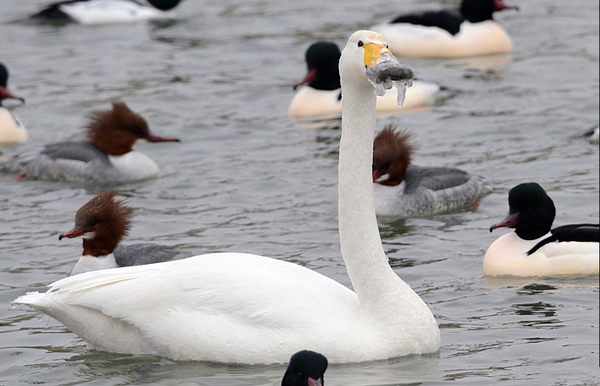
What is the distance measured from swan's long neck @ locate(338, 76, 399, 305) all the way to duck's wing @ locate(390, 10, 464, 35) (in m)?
12.7

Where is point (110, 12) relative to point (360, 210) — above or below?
above

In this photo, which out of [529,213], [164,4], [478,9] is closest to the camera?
[529,213]

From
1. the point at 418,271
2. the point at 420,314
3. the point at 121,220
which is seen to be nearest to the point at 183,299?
the point at 420,314

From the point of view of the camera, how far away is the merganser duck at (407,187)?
37.3 ft

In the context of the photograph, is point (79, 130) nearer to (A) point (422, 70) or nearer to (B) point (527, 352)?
(A) point (422, 70)

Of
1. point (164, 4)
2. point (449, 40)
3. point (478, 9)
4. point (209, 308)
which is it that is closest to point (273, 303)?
point (209, 308)

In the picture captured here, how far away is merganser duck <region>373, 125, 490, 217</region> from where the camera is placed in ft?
37.3

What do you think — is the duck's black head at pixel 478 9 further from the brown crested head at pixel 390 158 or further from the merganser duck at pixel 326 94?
the brown crested head at pixel 390 158

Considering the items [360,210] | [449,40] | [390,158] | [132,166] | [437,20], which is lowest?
[132,166]

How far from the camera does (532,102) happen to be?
15898mm

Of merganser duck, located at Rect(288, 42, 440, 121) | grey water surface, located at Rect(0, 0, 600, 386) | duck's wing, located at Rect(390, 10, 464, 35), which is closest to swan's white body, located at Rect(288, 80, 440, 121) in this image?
merganser duck, located at Rect(288, 42, 440, 121)

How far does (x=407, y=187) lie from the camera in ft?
37.9

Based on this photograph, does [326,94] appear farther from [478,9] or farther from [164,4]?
[164,4]

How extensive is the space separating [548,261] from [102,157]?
5.69 m
